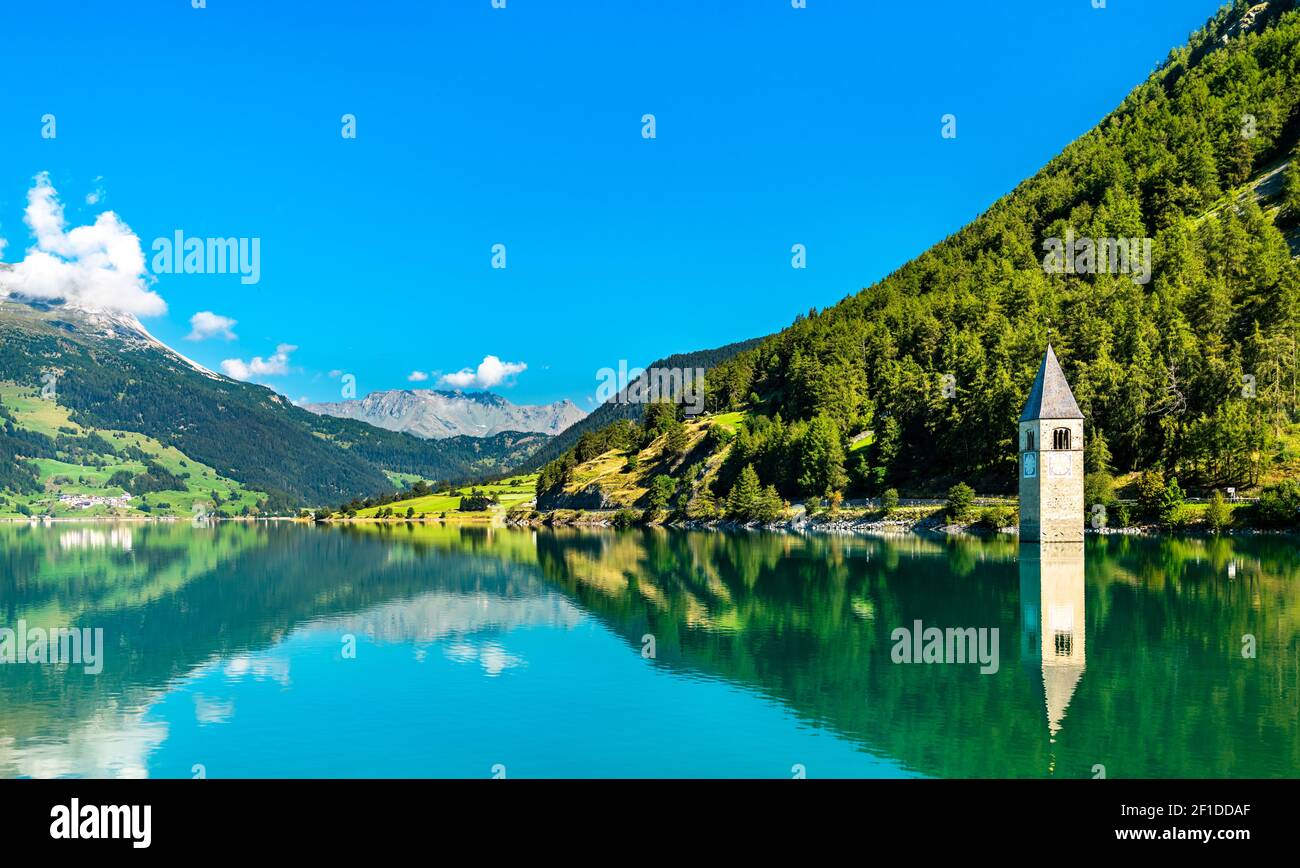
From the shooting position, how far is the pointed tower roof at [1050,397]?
76750 mm

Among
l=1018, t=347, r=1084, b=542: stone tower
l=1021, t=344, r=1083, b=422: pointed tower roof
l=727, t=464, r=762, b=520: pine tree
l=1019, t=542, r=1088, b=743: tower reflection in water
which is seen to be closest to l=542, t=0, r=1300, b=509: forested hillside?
l=727, t=464, r=762, b=520: pine tree

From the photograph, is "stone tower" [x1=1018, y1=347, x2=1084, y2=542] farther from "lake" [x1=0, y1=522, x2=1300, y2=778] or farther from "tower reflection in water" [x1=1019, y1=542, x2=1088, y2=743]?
"tower reflection in water" [x1=1019, y1=542, x2=1088, y2=743]

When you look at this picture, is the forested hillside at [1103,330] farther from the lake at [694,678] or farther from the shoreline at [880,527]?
the lake at [694,678]

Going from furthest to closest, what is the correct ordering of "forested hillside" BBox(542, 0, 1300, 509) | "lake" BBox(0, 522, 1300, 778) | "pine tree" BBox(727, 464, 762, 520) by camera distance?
1. "pine tree" BBox(727, 464, 762, 520)
2. "forested hillside" BBox(542, 0, 1300, 509)
3. "lake" BBox(0, 522, 1300, 778)

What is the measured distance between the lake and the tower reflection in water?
165mm

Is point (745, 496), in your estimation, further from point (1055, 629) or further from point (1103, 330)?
point (1055, 629)

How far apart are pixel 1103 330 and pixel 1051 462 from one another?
32052 millimetres

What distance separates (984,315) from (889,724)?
391 feet

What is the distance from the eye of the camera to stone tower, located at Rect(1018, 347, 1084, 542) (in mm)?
73562

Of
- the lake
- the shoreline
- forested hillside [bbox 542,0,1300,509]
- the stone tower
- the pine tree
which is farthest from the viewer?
the pine tree

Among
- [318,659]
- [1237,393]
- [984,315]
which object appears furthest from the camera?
[984,315]
